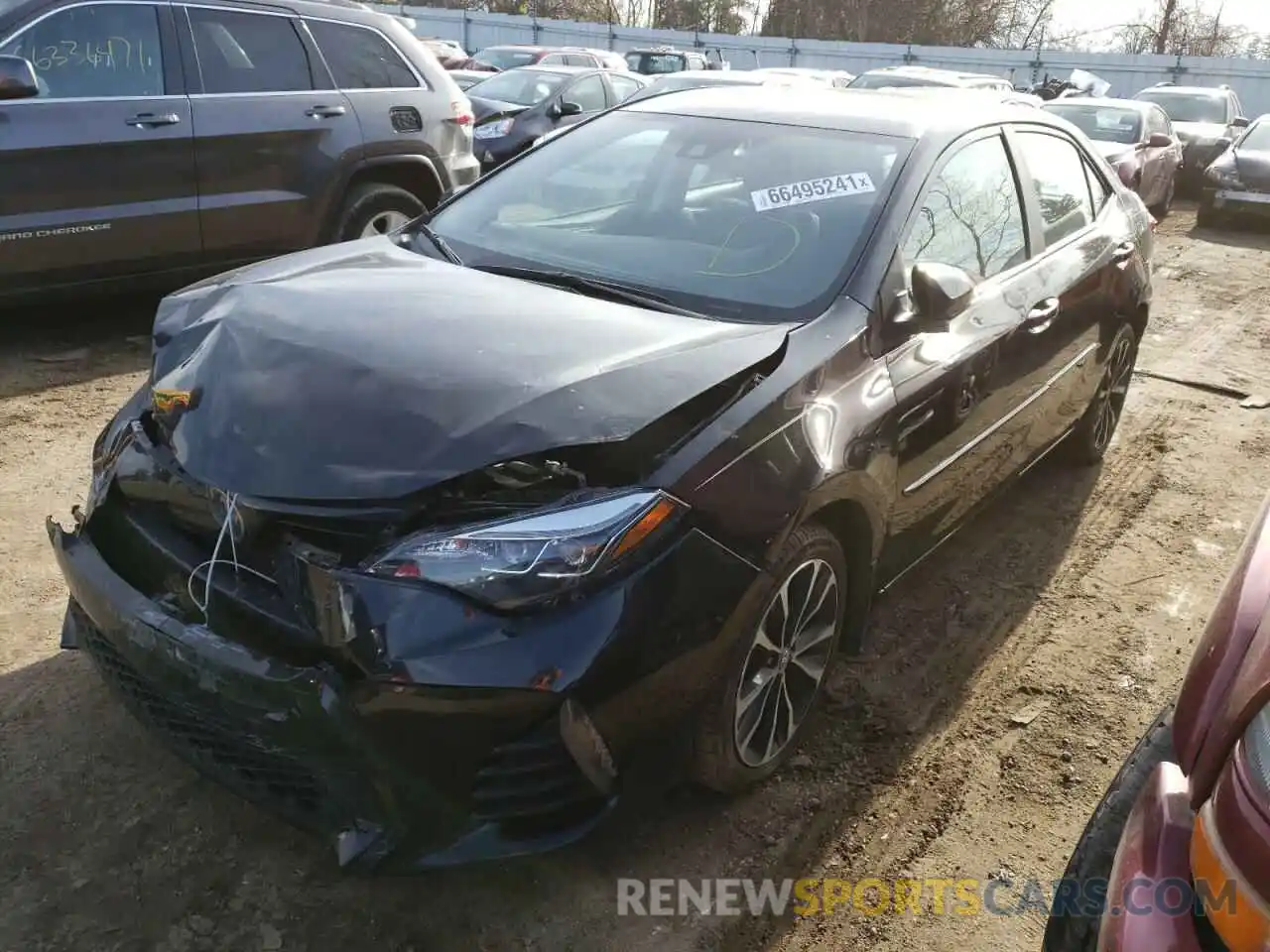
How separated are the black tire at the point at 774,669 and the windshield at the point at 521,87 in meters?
10.4

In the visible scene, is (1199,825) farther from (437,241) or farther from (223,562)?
(437,241)

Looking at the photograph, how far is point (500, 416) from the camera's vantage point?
6.82ft

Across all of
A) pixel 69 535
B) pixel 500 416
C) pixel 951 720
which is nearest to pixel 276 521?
pixel 500 416

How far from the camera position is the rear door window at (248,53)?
558 cm

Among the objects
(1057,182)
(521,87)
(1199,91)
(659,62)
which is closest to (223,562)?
(1057,182)

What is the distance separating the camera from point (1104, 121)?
1179 cm

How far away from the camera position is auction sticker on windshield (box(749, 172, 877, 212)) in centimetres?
303

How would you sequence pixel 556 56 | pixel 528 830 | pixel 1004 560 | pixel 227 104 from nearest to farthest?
pixel 528 830, pixel 1004 560, pixel 227 104, pixel 556 56

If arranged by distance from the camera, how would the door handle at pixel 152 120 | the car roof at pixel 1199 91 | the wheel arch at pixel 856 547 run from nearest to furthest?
1. the wheel arch at pixel 856 547
2. the door handle at pixel 152 120
3. the car roof at pixel 1199 91

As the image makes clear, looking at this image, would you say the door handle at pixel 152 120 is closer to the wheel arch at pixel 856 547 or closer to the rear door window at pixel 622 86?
the wheel arch at pixel 856 547

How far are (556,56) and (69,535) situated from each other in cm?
1667

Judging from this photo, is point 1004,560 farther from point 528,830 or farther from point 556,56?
point 556,56

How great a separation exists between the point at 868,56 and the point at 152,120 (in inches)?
1229

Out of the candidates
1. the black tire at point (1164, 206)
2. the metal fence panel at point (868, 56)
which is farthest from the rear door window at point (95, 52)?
the metal fence panel at point (868, 56)
